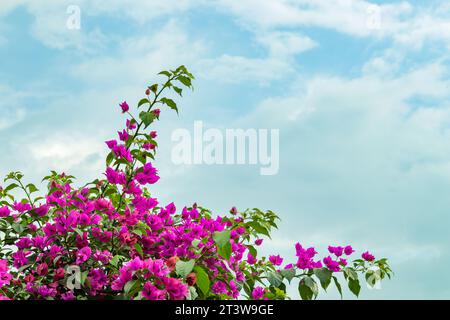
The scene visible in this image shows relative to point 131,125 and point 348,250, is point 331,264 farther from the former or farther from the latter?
point 131,125

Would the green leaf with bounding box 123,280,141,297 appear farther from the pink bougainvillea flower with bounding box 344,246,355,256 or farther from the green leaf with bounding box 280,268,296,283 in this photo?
the pink bougainvillea flower with bounding box 344,246,355,256

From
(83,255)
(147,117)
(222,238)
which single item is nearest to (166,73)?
(147,117)

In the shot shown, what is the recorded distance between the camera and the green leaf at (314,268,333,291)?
10.4ft

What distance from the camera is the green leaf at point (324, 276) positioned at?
125 inches

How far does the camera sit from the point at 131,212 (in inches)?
118

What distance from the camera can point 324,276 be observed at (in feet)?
10.5

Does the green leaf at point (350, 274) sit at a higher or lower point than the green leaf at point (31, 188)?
lower

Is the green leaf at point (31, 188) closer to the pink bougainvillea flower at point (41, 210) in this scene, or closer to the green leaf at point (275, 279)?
the pink bougainvillea flower at point (41, 210)

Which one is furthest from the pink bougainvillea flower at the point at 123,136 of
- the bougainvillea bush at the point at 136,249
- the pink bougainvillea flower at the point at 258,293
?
the pink bougainvillea flower at the point at 258,293

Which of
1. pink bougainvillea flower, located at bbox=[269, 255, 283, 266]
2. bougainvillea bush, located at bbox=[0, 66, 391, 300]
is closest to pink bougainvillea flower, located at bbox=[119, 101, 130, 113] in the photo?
bougainvillea bush, located at bbox=[0, 66, 391, 300]
